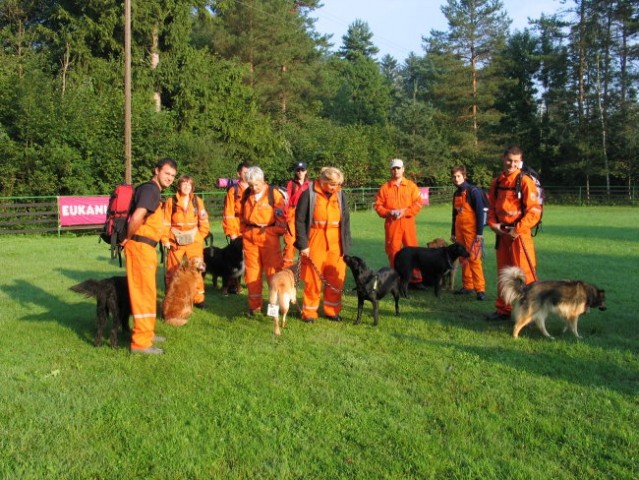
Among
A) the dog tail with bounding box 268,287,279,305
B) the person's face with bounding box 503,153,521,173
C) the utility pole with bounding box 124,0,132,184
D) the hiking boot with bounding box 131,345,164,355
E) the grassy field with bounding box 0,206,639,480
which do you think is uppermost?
the utility pole with bounding box 124,0,132,184

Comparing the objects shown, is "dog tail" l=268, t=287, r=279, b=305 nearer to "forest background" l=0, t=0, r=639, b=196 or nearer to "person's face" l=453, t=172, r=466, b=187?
"person's face" l=453, t=172, r=466, b=187

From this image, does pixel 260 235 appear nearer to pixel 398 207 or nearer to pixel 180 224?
pixel 180 224

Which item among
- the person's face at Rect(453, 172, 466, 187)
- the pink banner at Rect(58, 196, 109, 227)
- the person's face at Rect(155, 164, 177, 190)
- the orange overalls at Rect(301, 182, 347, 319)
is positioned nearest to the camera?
the person's face at Rect(155, 164, 177, 190)

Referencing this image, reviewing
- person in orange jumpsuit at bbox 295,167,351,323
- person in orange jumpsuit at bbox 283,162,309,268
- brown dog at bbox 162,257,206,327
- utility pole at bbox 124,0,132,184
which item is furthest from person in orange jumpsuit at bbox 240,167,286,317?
utility pole at bbox 124,0,132,184

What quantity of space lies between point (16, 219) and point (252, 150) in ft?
51.3

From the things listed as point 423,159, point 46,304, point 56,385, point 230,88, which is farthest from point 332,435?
point 423,159

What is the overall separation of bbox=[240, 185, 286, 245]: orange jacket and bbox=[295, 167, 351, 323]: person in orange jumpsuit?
0.35 metres

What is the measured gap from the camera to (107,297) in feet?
17.2

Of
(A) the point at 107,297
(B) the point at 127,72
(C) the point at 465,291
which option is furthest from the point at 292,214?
(B) the point at 127,72

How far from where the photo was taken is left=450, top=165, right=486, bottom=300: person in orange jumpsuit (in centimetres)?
761

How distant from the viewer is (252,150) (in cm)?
3048

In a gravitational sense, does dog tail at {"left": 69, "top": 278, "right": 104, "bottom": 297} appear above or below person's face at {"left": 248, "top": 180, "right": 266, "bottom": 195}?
below

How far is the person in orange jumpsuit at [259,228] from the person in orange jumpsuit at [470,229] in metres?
2.94

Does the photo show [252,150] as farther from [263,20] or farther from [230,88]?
[263,20]
